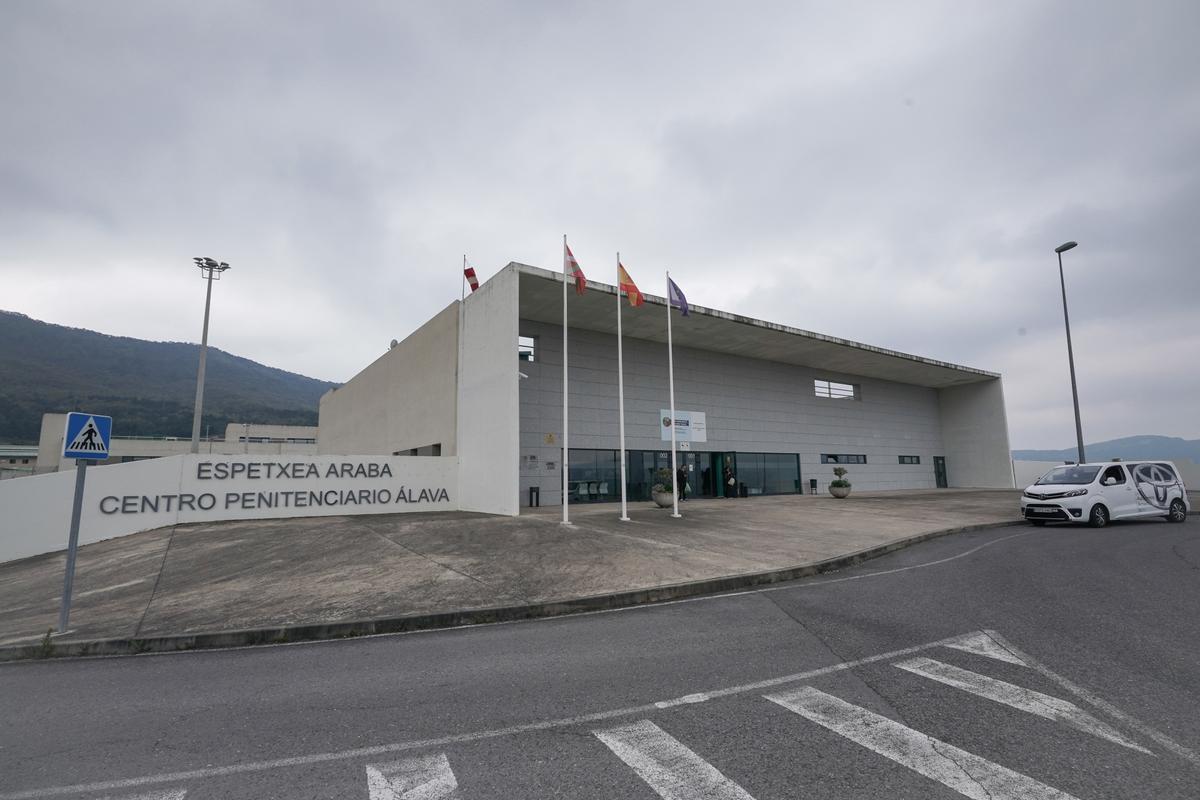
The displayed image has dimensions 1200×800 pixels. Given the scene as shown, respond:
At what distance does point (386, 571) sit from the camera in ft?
32.8

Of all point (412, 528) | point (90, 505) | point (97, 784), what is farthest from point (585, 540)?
point (90, 505)

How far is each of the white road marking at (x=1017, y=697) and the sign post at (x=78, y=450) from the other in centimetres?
927

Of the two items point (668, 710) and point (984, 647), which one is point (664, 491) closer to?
point (984, 647)

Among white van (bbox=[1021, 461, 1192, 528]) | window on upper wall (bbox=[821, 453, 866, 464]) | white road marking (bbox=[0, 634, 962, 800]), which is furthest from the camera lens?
window on upper wall (bbox=[821, 453, 866, 464])

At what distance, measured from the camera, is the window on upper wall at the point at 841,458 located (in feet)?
114

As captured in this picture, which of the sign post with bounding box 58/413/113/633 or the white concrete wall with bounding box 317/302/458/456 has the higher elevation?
the white concrete wall with bounding box 317/302/458/456

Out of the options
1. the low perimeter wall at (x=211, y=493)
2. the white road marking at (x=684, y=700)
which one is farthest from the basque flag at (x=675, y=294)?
the white road marking at (x=684, y=700)

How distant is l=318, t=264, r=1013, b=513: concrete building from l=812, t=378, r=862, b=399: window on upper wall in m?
0.12

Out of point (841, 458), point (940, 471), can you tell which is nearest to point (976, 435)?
point (940, 471)

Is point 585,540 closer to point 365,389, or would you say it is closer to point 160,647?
point 160,647

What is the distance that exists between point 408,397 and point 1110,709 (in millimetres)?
25948

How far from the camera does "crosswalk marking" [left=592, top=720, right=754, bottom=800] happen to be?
301 cm

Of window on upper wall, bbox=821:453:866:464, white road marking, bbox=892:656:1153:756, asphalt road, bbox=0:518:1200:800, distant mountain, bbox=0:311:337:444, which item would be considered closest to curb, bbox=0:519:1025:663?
asphalt road, bbox=0:518:1200:800

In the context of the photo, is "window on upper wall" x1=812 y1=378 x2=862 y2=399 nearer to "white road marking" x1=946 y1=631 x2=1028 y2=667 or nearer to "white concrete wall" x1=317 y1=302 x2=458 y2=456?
"white concrete wall" x1=317 y1=302 x2=458 y2=456
